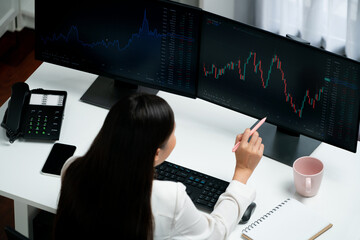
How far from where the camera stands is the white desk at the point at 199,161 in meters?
1.90

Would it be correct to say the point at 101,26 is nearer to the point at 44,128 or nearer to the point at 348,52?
the point at 44,128

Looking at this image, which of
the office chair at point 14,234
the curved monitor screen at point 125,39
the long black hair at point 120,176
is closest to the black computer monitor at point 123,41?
the curved monitor screen at point 125,39

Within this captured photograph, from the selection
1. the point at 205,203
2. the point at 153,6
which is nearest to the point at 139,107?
the point at 205,203

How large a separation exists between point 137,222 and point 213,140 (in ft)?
2.20

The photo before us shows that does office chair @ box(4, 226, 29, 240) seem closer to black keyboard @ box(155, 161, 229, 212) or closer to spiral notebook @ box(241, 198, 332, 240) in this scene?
black keyboard @ box(155, 161, 229, 212)

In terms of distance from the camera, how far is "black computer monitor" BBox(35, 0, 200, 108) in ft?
6.68

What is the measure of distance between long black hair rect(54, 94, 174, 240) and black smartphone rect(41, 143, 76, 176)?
0.41 meters

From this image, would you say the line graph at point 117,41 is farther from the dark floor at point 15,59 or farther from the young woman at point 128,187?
the dark floor at point 15,59

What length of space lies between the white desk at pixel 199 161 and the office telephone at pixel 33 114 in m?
0.03

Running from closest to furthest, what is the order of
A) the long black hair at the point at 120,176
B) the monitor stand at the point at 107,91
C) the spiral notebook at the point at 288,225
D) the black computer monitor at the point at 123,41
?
the long black hair at the point at 120,176
the spiral notebook at the point at 288,225
the black computer monitor at the point at 123,41
the monitor stand at the point at 107,91

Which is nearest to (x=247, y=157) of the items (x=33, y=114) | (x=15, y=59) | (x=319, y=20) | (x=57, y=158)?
(x=57, y=158)

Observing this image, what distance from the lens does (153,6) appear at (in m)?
2.02

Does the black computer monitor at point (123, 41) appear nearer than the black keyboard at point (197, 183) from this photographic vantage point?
No

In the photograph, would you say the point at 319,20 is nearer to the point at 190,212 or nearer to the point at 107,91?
the point at 107,91
